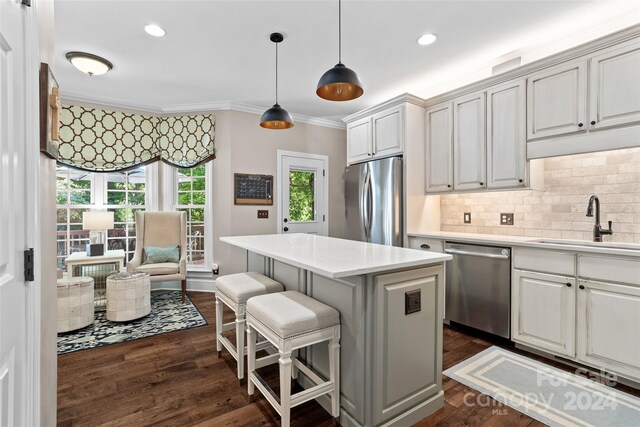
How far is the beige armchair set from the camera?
389 centimetres

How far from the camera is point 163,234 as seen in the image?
4.22 meters

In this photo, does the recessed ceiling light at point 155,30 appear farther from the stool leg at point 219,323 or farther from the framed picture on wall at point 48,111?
the stool leg at point 219,323

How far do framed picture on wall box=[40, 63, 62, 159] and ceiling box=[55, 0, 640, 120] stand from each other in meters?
1.42

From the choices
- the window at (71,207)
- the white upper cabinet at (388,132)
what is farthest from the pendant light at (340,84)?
the window at (71,207)

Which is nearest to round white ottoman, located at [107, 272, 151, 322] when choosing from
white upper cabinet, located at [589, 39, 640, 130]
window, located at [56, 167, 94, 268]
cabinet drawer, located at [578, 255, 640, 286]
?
window, located at [56, 167, 94, 268]

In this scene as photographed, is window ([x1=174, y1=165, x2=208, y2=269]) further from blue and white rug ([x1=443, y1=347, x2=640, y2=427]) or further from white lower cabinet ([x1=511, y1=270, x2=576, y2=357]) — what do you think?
white lower cabinet ([x1=511, y1=270, x2=576, y2=357])

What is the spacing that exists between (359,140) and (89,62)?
9.93 feet

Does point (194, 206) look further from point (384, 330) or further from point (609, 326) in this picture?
point (609, 326)

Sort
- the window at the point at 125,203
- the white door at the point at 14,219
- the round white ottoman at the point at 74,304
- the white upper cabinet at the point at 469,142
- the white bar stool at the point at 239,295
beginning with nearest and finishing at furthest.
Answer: the white door at the point at 14,219
the white bar stool at the point at 239,295
the round white ottoman at the point at 74,304
the white upper cabinet at the point at 469,142
the window at the point at 125,203

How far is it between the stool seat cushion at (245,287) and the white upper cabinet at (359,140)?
2.29 meters

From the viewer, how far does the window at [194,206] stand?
4527 mm

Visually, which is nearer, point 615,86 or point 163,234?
point 615,86

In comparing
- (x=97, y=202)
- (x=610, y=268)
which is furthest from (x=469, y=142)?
(x=97, y=202)

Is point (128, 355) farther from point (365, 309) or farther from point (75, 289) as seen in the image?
point (365, 309)
